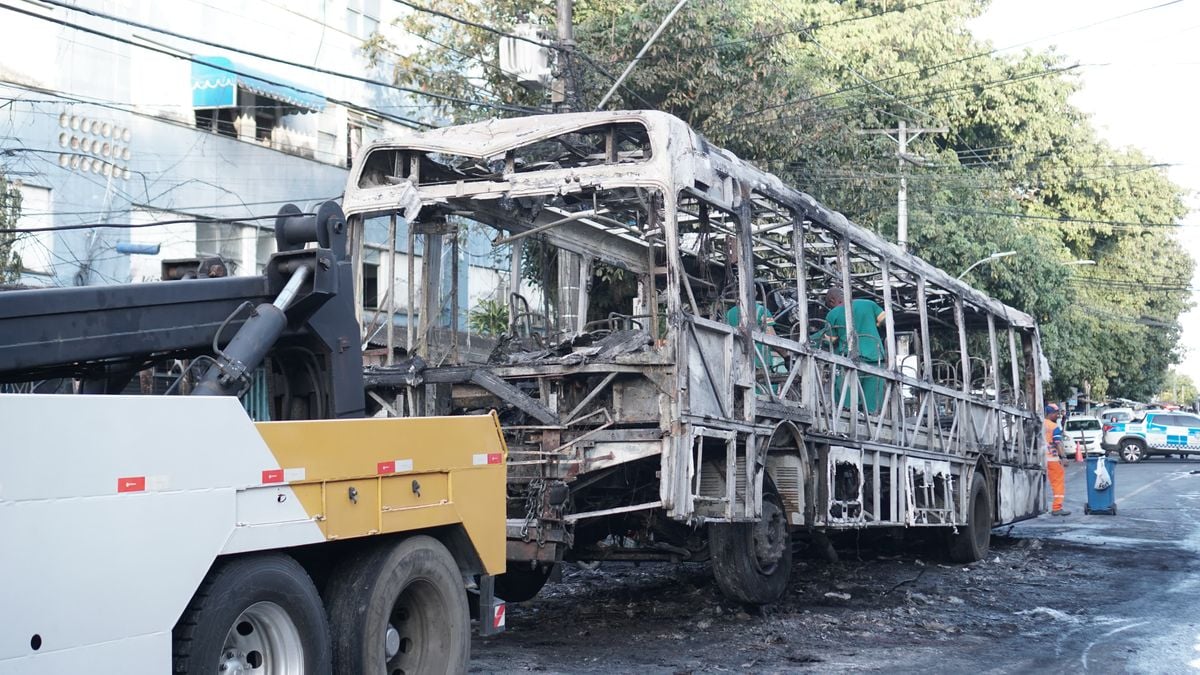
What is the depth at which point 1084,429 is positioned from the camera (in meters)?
44.8

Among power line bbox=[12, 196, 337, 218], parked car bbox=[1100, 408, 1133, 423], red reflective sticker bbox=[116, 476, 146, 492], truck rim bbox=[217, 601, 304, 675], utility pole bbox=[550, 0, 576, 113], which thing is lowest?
truck rim bbox=[217, 601, 304, 675]

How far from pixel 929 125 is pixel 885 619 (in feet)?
85.6

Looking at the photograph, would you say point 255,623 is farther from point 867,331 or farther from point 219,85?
point 219,85

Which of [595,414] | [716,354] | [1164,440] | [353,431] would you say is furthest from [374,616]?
[1164,440]

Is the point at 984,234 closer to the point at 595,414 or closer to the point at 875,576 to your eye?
the point at 875,576

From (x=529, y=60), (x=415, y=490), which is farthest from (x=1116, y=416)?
(x=415, y=490)

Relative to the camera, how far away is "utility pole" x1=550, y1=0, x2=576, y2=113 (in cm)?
1602

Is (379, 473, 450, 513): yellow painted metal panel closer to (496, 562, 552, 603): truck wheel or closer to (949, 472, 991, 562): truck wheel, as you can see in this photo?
(496, 562, 552, 603): truck wheel

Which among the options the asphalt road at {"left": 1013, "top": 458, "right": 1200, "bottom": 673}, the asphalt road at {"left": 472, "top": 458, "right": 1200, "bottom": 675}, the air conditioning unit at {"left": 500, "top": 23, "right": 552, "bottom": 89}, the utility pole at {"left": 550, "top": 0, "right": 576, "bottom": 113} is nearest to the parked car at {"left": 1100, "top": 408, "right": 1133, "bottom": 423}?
the asphalt road at {"left": 1013, "top": 458, "right": 1200, "bottom": 673}

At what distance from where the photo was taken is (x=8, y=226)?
15891 mm

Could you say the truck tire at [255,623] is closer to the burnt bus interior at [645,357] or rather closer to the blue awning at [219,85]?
the burnt bus interior at [645,357]

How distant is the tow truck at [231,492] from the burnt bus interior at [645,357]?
138 cm

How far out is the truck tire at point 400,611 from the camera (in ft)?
18.2

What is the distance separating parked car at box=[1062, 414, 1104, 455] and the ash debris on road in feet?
106
